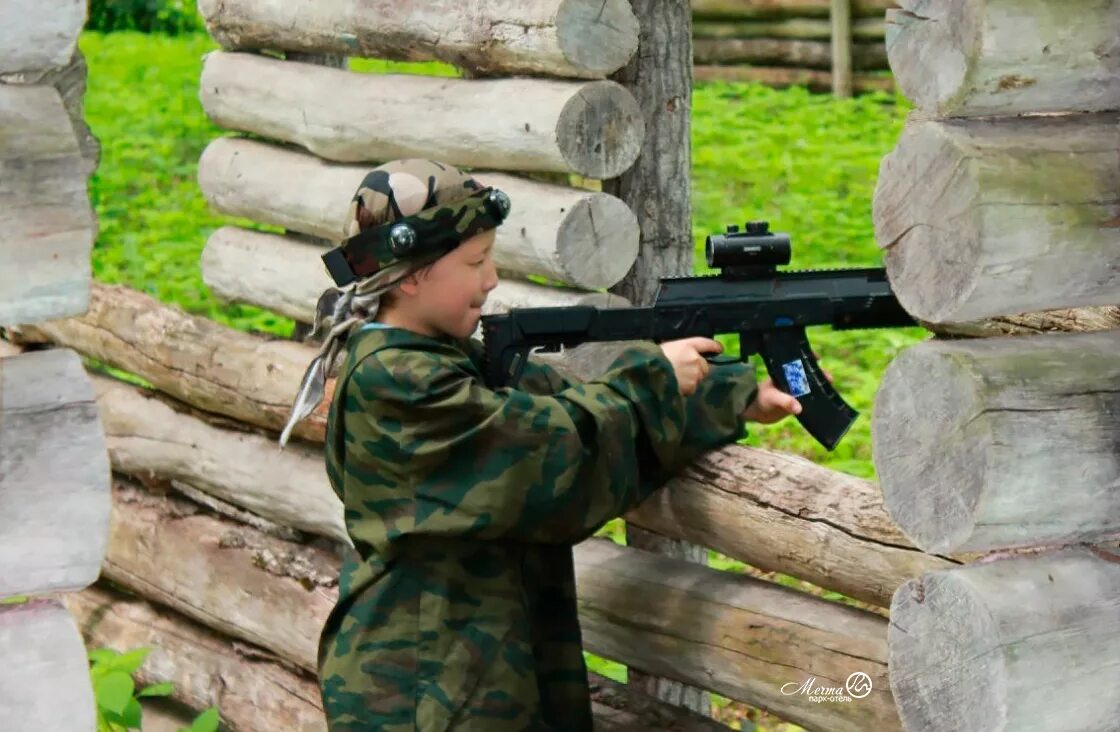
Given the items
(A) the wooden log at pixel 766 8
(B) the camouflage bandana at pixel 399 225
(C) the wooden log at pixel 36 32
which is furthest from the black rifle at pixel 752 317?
(A) the wooden log at pixel 766 8

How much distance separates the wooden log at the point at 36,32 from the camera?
3.26 meters

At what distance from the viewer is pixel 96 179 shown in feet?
41.1

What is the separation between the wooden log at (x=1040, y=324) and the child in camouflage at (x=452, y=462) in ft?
1.40

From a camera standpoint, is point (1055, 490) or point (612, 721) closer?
point (1055, 490)

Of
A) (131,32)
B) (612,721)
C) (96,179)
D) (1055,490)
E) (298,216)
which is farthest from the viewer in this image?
(131,32)

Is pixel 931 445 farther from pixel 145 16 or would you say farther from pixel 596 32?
pixel 145 16

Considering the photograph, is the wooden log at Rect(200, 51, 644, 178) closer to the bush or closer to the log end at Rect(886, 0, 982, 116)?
the log end at Rect(886, 0, 982, 116)

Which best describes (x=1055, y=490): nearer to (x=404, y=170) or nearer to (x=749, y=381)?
(x=749, y=381)

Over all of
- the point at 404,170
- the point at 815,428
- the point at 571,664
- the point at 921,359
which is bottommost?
the point at 571,664

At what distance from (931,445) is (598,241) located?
5.26 feet

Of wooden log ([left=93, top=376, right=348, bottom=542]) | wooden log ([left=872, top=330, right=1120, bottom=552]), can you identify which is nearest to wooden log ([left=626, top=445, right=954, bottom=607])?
wooden log ([left=872, top=330, right=1120, bottom=552])

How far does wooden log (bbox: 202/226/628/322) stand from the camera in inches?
228

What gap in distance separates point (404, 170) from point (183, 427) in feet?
9.36

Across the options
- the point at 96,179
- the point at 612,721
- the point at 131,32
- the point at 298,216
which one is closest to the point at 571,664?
the point at 612,721
